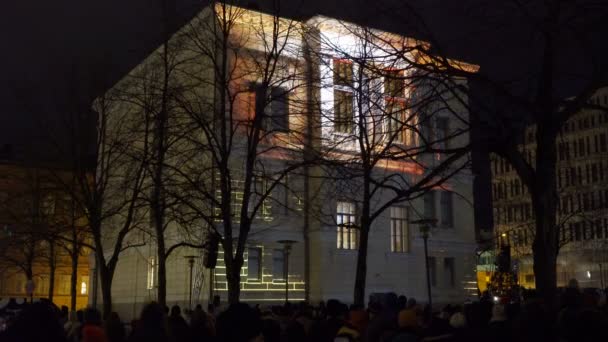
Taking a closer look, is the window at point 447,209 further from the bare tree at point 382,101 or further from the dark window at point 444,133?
the bare tree at point 382,101

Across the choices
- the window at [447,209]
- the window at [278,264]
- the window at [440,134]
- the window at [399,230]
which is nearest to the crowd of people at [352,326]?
the window at [440,134]

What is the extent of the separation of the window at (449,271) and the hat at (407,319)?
4264cm

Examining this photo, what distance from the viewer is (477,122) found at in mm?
13141

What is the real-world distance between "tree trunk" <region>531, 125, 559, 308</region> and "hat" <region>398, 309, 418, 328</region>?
443 cm

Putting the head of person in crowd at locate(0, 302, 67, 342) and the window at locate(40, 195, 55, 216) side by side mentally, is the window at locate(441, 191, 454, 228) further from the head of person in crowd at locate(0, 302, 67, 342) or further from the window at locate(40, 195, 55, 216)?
the head of person in crowd at locate(0, 302, 67, 342)

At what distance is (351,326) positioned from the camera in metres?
11.2

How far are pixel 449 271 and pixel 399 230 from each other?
553 cm

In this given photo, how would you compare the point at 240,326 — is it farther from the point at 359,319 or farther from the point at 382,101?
the point at 382,101

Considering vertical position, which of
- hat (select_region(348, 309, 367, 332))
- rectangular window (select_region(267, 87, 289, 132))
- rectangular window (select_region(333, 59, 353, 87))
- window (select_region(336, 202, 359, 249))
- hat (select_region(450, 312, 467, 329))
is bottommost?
hat (select_region(348, 309, 367, 332))

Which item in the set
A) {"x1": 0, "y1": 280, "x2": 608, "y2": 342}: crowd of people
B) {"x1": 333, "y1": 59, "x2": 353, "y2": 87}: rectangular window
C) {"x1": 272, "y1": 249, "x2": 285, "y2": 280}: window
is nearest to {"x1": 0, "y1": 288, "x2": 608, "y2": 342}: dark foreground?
{"x1": 0, "y1": 280, "x2": 608, "y2": 342}: crowd of people

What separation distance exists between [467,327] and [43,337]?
4.38 meters

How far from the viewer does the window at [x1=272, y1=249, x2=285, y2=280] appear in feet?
143

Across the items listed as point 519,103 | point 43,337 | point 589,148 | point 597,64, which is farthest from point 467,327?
point 589,148

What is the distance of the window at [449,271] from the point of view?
50.1m
